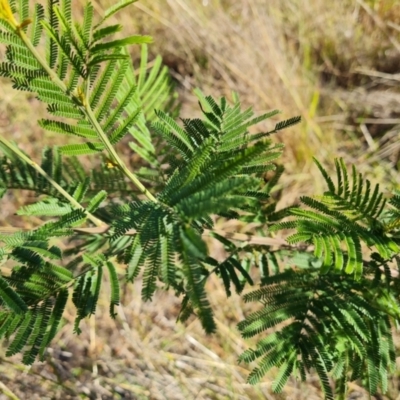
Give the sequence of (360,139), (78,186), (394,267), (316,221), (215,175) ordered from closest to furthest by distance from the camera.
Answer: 1. (215,175)
2. (316,221)
3. (78,186)
4. (394,267)
5. (360,139)

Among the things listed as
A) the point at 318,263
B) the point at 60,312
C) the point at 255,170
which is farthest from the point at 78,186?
the point at 318,263

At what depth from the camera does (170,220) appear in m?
0.57

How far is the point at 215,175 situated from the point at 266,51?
1.97 meters

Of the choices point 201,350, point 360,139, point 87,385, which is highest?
point 360,139

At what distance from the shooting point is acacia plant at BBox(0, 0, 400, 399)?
0.57 meters

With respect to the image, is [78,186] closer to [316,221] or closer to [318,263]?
[316,221]

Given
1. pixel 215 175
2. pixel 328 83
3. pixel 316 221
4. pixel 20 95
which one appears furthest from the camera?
pixel 20 95

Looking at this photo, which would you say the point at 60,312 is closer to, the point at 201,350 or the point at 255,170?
the point at 255,170

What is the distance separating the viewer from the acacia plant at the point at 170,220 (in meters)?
0.57

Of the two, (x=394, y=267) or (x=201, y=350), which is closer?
(x=394, y=267)

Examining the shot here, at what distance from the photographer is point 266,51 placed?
2.34m

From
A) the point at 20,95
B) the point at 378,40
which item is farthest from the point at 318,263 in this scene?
the point at 20,95

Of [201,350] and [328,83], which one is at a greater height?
[328,83]

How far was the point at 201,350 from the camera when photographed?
77.9 inches
